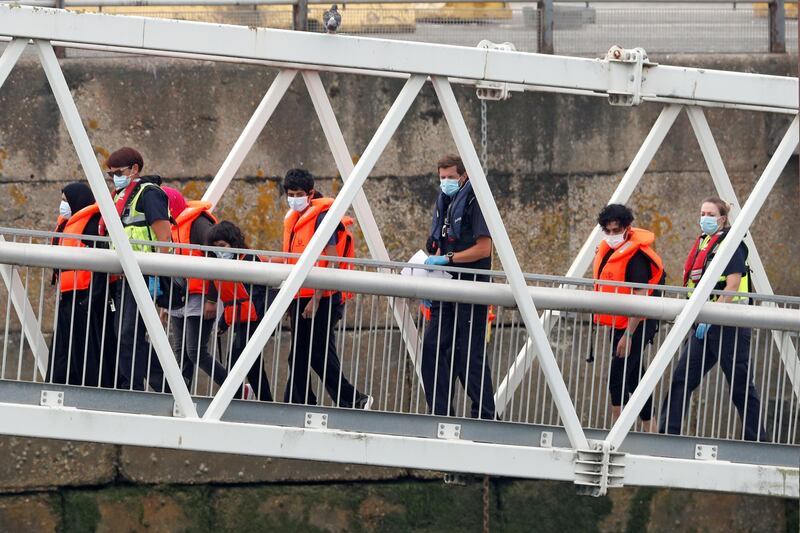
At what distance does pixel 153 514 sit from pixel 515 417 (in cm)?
276

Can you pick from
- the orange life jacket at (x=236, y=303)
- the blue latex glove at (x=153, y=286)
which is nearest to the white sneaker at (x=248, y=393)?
the orange life jacket at (x=236, y=303)

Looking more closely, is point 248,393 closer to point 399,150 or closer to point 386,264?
point 386,264

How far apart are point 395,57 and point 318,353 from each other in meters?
1.89

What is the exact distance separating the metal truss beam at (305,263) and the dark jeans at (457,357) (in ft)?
2.91

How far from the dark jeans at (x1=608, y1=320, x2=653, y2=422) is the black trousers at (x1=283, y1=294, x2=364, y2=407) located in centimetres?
151

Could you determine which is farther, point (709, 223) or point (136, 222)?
point (709, 223)

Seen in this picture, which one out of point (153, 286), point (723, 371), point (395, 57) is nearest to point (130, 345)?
point (153, 286)

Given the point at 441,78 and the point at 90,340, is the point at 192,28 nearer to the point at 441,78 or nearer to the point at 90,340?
the point at 441,78

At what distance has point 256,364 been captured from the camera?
10.8 meters

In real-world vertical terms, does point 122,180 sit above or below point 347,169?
below

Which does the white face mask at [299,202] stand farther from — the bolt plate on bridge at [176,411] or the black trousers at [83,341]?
the bolt plate on bridge at [176,411]

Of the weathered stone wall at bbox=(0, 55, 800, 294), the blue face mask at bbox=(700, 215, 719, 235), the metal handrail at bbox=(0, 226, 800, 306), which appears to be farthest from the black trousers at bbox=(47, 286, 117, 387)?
the blue face mask at bbox=(700, 215, 719, 235)

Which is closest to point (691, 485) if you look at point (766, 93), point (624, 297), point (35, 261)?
point (624, 297)

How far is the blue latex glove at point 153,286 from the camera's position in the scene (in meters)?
9.90
